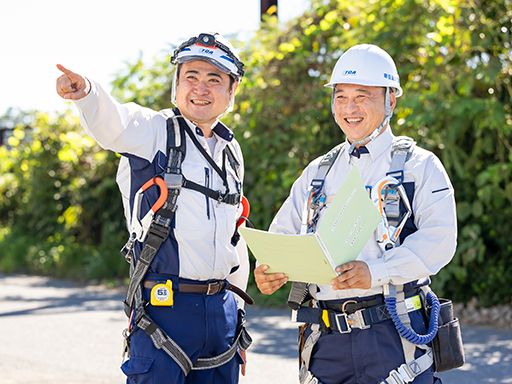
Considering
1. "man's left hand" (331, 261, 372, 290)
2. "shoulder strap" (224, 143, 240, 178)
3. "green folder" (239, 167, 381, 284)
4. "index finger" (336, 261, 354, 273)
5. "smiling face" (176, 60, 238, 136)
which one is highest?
"smiling face" (176, 60, 238, 136)

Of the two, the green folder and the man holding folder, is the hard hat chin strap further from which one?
the green folder

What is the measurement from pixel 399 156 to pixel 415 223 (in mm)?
275

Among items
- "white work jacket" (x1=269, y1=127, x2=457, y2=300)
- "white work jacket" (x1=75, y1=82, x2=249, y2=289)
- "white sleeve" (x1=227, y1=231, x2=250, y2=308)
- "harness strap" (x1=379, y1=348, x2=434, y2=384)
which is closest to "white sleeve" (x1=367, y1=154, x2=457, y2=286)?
"white work jacket" (x1=269, y1=127, x2=457, y2=300)

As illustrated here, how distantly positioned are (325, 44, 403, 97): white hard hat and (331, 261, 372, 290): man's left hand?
2.46 ft

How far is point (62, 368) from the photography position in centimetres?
824

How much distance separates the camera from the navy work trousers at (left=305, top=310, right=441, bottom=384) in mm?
3818

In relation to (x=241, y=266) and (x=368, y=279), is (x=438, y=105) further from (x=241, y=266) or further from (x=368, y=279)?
(x=368, y=279)

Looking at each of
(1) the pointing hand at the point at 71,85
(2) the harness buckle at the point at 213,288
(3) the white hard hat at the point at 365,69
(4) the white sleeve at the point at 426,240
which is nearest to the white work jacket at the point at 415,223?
(4) the white sleeve at the point at 426,240

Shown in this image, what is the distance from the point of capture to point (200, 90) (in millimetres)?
4285

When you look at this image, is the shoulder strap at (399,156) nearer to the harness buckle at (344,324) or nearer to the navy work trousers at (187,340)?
the harness buckle at (344,324)

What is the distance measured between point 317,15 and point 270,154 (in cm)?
195

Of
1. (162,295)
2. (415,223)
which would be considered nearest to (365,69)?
(415,223)

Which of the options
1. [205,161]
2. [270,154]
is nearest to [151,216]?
[205,161]

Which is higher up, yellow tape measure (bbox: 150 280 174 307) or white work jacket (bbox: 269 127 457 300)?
white work jacket (bbox: 269 127 457 300)
